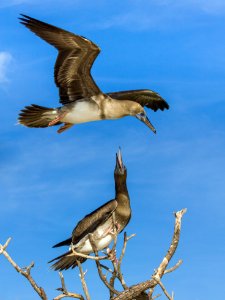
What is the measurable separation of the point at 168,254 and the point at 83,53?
155 inches

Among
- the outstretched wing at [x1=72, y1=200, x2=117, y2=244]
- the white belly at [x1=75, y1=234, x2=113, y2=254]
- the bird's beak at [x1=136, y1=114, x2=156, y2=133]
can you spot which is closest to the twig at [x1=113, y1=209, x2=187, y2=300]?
the white belly at [x1=75, y1=234, x2=113, y2=254]

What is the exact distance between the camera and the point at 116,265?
28.6ft

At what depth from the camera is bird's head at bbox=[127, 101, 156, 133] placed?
11570 millimetres

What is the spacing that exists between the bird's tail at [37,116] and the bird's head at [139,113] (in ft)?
4.56

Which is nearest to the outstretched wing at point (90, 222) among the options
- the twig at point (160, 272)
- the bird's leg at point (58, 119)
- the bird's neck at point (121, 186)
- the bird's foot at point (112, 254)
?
the bird's neck at point (121, 186)

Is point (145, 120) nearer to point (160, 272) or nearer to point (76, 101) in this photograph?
point (76, 101)

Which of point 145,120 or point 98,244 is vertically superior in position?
point 145,120

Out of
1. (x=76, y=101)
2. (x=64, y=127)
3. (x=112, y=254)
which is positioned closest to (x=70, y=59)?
(x=76, y=101)

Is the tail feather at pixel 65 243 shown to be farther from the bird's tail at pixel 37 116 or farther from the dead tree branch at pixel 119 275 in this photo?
the bird's tail at pixel 37 116

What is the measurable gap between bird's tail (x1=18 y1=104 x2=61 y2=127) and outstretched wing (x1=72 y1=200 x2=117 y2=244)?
88.6 inches

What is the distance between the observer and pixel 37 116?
11305mm

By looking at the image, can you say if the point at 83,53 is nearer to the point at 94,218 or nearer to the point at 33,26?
the point at 33,26

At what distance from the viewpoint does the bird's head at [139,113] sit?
11570 millimetres

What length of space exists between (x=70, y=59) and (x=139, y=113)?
5.65ft
